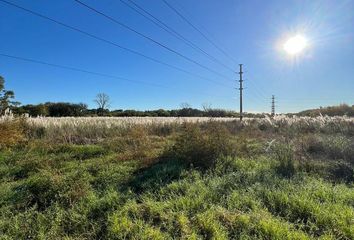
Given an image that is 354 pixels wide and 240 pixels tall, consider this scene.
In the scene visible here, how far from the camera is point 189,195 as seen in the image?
4922 mm

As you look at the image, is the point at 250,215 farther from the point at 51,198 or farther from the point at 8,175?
the point at 8,175

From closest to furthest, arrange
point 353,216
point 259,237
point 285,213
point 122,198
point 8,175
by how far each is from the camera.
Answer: point 259,237 < point 353,216 < point 285,213 < point 122,198 < point 8,175

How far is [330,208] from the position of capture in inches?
168

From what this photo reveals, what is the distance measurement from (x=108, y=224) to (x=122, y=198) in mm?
940

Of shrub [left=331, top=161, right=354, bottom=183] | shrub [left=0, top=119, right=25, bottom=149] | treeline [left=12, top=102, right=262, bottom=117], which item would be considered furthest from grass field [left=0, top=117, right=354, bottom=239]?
treeline [left=12, top=102, right=262, bottom=117]

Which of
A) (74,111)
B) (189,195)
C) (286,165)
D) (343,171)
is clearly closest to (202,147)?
(286,165)

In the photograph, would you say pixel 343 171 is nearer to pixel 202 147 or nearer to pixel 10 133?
pixel 202 147

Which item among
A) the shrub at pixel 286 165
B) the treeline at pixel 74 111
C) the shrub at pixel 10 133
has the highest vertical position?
the treeline at pixel 74 111

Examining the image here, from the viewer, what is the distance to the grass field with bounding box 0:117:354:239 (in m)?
3.79

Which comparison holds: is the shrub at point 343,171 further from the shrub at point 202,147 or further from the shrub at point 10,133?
the shrub at point 10,133

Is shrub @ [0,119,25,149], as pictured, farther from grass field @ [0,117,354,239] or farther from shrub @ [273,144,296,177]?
shrub @ [273,144,296,177]

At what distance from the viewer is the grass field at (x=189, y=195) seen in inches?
149

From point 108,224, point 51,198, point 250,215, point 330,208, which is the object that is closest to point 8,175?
point 51,198

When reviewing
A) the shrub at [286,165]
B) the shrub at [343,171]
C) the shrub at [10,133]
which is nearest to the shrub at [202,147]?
the shrub at [286,165]
